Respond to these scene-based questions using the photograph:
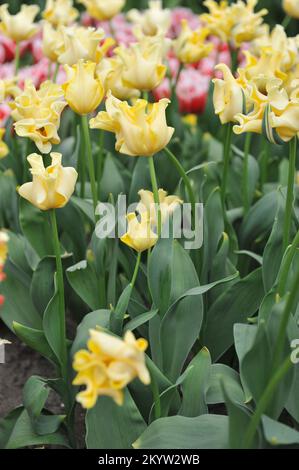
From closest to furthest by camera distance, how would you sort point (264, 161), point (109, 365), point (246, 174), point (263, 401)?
point (109, 365) → point (263, 401) → point (246, 174) → point (264, 161)

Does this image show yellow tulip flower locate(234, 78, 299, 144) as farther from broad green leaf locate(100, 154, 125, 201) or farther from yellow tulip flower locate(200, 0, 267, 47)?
yellow tulip flower locate(200, 0, 267, 47)

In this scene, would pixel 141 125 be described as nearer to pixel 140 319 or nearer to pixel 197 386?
pixel 140 319

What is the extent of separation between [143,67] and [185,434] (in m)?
0.76

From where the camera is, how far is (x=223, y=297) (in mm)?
1644

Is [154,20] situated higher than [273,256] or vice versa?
[154,20]

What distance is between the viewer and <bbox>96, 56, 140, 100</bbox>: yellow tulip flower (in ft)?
5.56

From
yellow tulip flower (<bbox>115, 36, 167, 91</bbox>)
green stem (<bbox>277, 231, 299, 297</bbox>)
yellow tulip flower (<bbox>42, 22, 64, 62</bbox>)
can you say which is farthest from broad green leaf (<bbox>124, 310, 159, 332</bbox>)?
yellow tulip flower (<bbox>42, 22, 64, 62</bbox>)

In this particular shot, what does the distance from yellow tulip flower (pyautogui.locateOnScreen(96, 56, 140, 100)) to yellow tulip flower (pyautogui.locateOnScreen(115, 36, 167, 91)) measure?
4cm

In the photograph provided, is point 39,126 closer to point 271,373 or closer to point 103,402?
point 103,402

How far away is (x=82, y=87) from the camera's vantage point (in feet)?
4.89

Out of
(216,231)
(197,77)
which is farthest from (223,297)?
(197,77)

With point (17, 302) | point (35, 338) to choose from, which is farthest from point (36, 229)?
point (35, 338)

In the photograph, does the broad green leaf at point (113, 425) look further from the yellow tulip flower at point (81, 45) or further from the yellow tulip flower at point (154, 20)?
the yellow tulip flower at point (154, 20)

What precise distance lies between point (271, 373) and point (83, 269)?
573 millimetres
